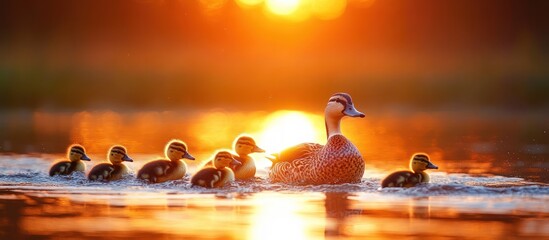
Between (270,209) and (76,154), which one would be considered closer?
(270,209)

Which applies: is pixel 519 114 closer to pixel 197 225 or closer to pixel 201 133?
pixel 201 133

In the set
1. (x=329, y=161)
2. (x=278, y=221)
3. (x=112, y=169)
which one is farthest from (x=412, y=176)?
(x=112, y=169)

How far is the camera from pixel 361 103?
97.4ft

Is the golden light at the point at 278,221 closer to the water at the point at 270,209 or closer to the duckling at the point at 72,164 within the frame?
the water at the point at 270,209

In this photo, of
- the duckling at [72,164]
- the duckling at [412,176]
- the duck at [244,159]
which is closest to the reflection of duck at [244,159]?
the duck at [244,159]

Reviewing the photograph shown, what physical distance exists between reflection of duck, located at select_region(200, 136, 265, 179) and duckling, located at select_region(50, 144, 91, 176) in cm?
137

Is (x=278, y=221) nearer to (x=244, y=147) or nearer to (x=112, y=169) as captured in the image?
(x=112, y=169)

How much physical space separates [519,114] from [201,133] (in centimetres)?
789

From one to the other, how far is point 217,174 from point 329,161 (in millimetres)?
1112

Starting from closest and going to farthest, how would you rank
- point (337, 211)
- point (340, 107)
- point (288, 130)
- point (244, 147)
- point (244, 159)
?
point (337, 211) < point (340, 107) < point (244, 159) < point (244, 147) < point (288, 130)

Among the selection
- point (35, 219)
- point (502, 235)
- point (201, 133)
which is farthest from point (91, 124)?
point (502, 235)

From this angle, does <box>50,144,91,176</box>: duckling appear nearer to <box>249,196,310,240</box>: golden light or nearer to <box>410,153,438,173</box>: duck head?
<box>249,196,310,240</box>: golden light

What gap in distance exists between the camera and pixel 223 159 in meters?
13.7

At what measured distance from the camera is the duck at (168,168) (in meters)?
13.7
